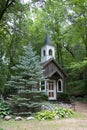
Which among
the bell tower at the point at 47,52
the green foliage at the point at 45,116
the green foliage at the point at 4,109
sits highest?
the bell tower at the point at 47,52

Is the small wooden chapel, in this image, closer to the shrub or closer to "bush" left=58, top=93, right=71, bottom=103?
"bush" left=58, top=93, right=71, bottom=103

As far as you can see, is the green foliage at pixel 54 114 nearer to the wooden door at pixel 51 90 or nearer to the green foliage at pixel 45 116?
the green foliage at pixel 45 116

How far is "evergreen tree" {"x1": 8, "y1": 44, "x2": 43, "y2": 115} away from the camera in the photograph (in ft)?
46.3

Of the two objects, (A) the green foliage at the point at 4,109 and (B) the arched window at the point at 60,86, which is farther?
(B) the arched window at the point at 60,86

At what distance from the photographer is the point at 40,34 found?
30984mm

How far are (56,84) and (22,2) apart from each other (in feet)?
38.6

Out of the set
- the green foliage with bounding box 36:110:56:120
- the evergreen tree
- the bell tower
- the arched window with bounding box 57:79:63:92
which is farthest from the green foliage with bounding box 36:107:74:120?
the bell tower

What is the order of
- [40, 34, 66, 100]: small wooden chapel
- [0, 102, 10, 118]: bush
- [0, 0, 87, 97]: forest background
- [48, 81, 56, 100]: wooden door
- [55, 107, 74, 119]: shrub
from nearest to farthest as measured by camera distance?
[0, 0, 87, 97]: forest background < [0, 102, 10, 118]: bush < [55, 107, 74, 119]: shrub < [40, 34, 66, 100]: small wooden chapel < [48, 81, 56, 100]: wooden door

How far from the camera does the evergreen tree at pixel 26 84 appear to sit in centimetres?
1410

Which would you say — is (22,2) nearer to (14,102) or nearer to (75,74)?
(14,102)

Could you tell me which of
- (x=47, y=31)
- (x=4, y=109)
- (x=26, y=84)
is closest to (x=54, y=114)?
(x=26, y=84)

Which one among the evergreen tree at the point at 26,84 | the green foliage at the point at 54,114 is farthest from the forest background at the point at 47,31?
the green foliage at the point at 54,114

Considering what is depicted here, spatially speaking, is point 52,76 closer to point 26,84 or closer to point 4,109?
point 26,84

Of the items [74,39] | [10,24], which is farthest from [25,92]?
[74,39]
